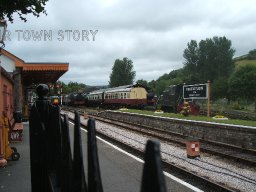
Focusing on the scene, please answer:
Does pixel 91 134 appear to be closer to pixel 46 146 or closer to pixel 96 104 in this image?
pixel 46 146

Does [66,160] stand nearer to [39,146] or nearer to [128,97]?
[39,146]

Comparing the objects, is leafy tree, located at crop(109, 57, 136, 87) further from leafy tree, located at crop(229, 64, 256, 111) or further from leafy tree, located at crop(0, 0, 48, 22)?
leafy tree, located at crop(0, 0, 48, 22)

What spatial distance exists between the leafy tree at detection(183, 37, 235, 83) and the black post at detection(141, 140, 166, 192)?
102 m

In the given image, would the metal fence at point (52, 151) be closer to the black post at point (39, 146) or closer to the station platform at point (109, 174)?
the black post at point (39, 146)

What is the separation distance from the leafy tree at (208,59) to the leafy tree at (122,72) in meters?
23.3

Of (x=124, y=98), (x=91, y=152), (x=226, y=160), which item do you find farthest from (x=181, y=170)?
(x=124, y=98)

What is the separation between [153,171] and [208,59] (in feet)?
346

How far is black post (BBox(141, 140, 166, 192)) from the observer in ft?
4.88

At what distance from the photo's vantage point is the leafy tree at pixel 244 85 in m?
63.1

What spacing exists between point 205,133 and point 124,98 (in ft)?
93.2

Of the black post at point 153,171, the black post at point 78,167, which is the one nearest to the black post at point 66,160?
the black post at point 78,167

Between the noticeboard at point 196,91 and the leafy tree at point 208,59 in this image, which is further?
the leafy tree at point 208,59

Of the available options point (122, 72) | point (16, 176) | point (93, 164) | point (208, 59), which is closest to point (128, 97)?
point (16, 176)

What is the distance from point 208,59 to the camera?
104 meters
